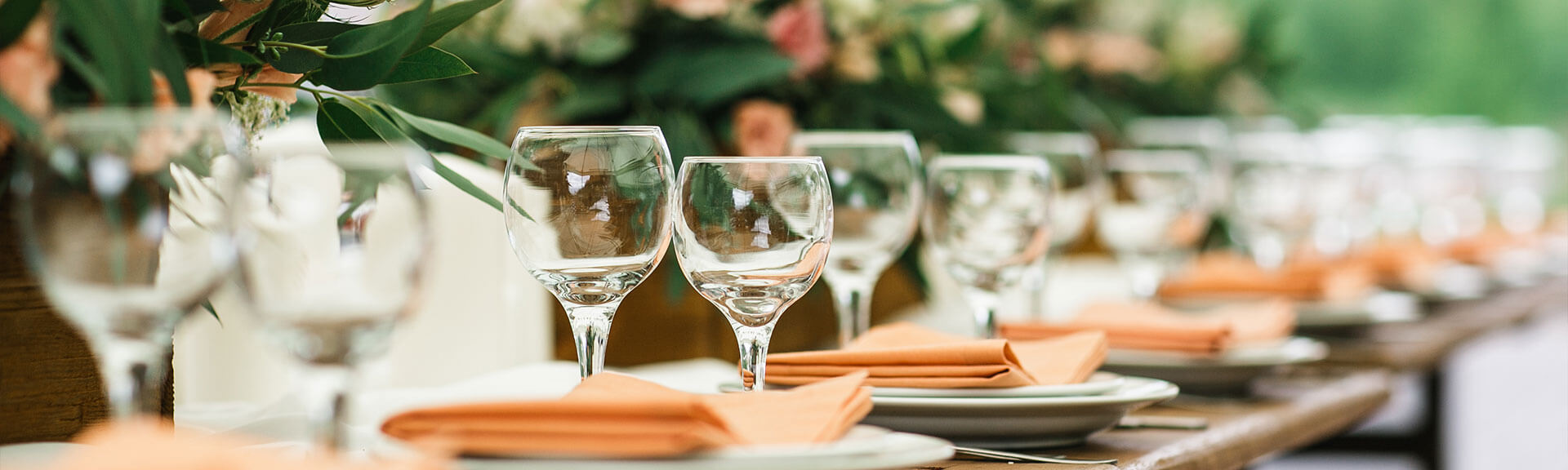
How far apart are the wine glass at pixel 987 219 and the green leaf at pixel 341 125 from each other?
365 millimetres

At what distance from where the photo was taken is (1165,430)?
91cm

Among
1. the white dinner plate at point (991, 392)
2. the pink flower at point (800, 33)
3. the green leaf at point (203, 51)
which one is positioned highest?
the pink flower at point (800, 33)

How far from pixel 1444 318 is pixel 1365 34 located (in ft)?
10.1

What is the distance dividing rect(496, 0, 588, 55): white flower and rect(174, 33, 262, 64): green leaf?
3.46 feet

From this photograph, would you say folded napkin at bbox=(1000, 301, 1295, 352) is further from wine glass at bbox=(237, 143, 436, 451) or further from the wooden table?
wine glass at bbox=(237, 143, 436, 451)

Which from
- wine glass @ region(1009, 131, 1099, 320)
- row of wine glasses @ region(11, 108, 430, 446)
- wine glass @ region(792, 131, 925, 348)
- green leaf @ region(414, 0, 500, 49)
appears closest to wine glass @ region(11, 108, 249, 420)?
row of wine glasses @ region(11, 108, 430, 446)

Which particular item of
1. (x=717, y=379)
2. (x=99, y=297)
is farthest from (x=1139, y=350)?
(x=99, y=297)

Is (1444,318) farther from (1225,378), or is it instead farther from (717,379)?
(717,379)

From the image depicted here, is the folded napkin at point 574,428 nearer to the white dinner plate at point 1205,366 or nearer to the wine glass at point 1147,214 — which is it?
the white dinner plate at point 1205,366

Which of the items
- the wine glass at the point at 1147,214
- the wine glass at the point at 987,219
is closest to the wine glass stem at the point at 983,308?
the wine glass at the point at 987,219

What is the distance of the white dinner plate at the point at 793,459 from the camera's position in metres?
0.49

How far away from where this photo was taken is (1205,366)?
1090mm

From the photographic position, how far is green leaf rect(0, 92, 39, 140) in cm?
50

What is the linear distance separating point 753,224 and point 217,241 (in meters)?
0.26
